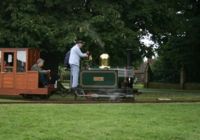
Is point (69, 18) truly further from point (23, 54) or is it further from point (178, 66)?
point (178, 66)

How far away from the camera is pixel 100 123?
1260 centimetres

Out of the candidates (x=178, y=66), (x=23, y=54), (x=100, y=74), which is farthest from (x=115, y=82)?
(x=178, y=66)

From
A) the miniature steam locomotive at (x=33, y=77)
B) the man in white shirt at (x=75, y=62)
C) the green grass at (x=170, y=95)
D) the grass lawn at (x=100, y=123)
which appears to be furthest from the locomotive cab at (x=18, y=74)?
the grass lawn at (x=100, y=123)

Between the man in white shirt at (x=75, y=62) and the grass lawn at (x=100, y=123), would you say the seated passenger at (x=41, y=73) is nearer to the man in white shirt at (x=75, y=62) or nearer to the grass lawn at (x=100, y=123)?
the man in white shirt at (x=75, y=62)

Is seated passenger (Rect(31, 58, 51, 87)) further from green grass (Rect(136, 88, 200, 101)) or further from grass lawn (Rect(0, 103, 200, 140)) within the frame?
grass lawn (Rect(0, 103, 200, 140))

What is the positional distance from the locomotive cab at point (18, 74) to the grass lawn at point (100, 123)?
21.7 feet

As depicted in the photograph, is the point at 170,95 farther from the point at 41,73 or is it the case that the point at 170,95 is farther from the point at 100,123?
the point at 100,123

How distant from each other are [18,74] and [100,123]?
1081cm

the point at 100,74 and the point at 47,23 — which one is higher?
the point at 47,23

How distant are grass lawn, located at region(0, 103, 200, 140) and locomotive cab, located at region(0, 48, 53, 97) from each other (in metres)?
6.60

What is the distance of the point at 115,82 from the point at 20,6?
7.99 metres

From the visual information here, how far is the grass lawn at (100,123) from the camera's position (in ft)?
35.9

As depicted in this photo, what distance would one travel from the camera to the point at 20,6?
2686cm

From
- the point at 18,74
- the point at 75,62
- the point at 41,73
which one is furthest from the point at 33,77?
the point at 75,62
